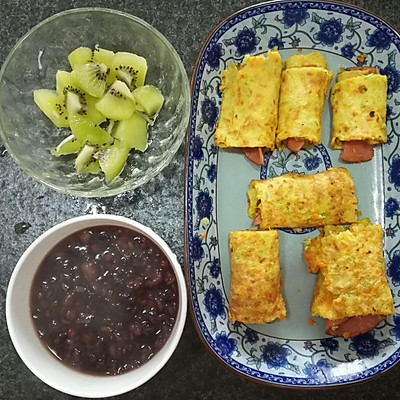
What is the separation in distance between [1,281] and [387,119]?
4.59 feet

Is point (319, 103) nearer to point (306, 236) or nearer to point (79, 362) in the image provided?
point (306, 236)

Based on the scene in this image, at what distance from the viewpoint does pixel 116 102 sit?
5.64 feet

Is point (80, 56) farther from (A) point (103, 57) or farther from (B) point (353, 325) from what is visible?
(B) point (353, 325)

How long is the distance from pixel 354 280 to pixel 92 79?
3.36 feet

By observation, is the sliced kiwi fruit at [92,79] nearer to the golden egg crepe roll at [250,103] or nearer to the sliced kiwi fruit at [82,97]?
the sliced kiwi fruit at [82,97]

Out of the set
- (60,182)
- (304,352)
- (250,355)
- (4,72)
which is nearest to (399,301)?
(304,352)

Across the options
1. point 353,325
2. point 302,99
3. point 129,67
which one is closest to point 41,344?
point 129,67

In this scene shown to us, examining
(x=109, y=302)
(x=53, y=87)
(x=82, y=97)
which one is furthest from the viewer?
(x=53, y=87)

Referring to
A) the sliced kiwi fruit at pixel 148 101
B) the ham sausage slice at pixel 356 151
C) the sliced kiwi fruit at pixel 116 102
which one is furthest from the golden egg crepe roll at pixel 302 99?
the sliced kiwi fruit at pixel 116 102

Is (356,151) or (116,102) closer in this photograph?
(116,102)

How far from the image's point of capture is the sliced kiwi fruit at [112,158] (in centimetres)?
173

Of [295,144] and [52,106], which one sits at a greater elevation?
[52,106]

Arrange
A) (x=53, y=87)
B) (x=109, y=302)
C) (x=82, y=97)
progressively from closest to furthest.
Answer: (x=109, y=302), (x=82, y=97), (x=53, y=87)

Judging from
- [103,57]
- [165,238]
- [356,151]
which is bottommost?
[165,238]
